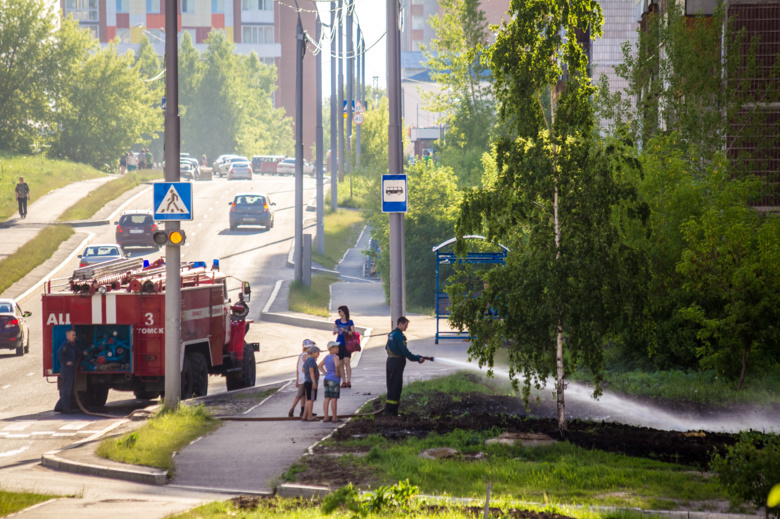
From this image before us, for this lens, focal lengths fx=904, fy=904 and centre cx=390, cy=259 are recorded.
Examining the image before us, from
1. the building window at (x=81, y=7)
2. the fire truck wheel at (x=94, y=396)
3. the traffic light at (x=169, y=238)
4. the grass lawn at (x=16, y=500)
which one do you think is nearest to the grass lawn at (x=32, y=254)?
the fire truck wheel at (x=94, y=396)

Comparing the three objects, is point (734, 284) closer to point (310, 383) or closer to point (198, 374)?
point (310, 383)

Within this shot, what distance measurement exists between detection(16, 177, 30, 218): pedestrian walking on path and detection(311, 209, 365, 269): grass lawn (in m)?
15.6

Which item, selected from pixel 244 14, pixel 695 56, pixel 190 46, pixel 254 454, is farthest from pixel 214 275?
pixel 244 14

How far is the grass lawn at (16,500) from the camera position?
9.34 metres

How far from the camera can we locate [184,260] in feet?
136

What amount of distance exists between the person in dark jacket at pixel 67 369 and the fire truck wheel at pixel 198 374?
226 cm

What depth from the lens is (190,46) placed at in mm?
108688

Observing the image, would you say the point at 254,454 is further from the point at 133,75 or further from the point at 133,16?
the point at 133,16

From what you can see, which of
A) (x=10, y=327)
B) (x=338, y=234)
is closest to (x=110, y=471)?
(x=10, y=327)

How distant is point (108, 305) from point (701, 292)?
1077 centimetres

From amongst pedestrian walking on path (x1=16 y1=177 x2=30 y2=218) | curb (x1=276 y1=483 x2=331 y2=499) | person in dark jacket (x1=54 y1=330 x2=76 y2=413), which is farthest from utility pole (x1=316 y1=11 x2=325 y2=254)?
curb (x1=276 y1=483 x2=331 y2=499)

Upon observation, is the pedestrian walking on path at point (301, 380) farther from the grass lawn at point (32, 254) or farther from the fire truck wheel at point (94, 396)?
the grass lawn at point (32, 254)

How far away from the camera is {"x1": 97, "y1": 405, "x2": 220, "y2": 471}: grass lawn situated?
1195 cm

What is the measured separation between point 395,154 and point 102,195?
4410 centimetres
